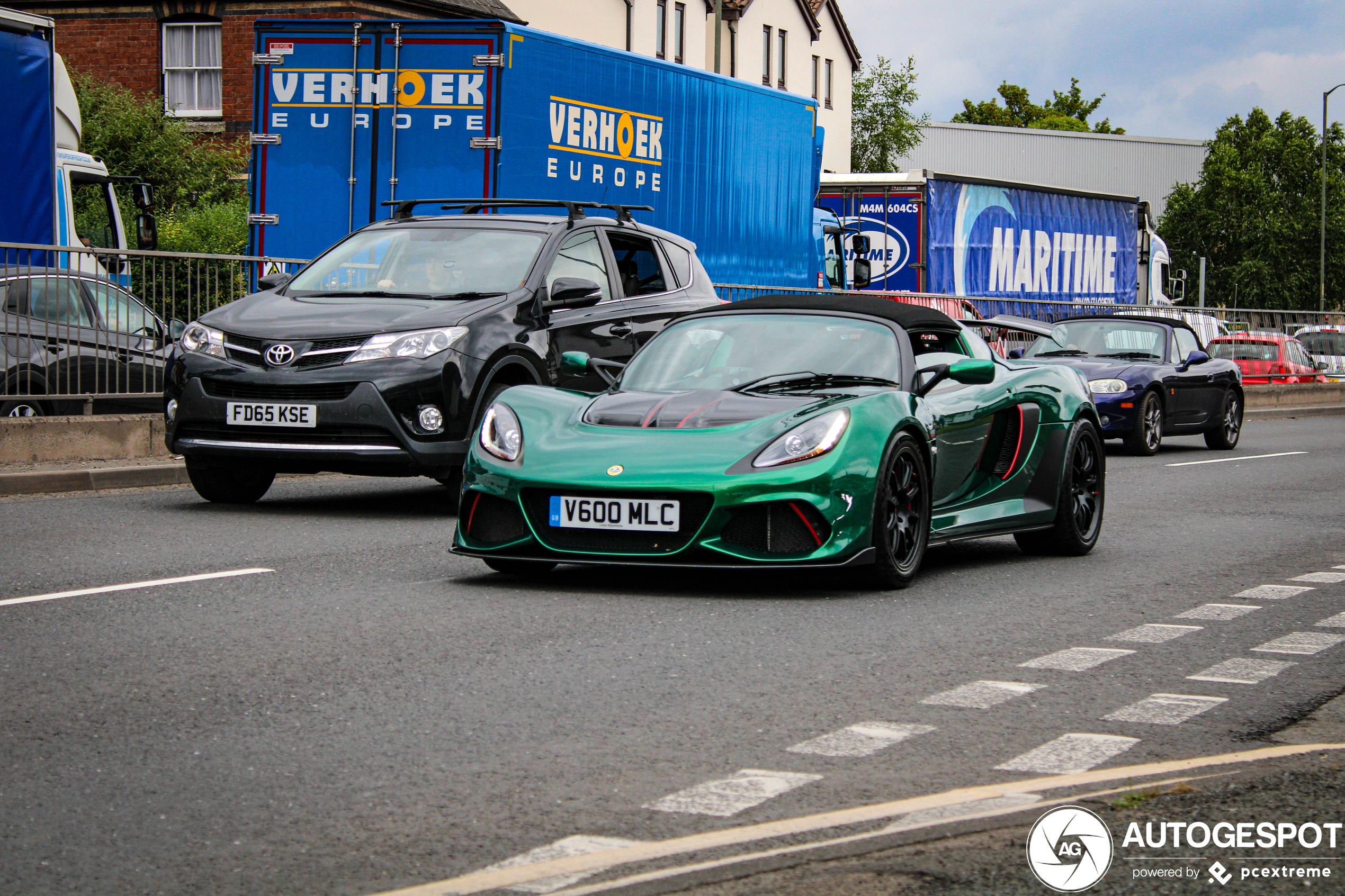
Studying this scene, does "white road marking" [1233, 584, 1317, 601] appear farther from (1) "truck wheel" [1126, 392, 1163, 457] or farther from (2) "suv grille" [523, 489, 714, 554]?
(1) "truck wheel" [1126, 392, 1163, 457]

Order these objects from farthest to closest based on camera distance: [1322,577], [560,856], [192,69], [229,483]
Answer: [192,69], [229,483], [1322,577], [560,856]

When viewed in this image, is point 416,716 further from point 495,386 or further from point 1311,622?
point 495,386

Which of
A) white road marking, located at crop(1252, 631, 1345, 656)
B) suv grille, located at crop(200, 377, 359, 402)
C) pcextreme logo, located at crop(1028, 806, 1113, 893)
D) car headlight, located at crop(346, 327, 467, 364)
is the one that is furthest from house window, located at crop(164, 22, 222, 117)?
pcextreme logo, located at crop(1028, 806, 1113, 893)

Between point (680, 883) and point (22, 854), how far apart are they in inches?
55.1

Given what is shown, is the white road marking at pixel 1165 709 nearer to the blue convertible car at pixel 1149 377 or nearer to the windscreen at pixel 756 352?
the windscreen at pixel 756 352

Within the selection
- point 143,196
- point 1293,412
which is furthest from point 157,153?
point 1293,412

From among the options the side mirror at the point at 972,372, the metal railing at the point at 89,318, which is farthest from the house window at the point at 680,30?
the side mirror at the point at 972,372

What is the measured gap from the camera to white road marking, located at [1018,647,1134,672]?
5996 mm

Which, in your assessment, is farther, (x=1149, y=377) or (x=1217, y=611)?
(x=1149, y=377)

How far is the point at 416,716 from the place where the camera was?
5.00 meters

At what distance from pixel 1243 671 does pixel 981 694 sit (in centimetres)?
117

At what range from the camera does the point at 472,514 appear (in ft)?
25.0

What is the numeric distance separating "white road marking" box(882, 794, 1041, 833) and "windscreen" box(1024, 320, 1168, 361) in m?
16.2

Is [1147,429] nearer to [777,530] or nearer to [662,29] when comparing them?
[777,530]
